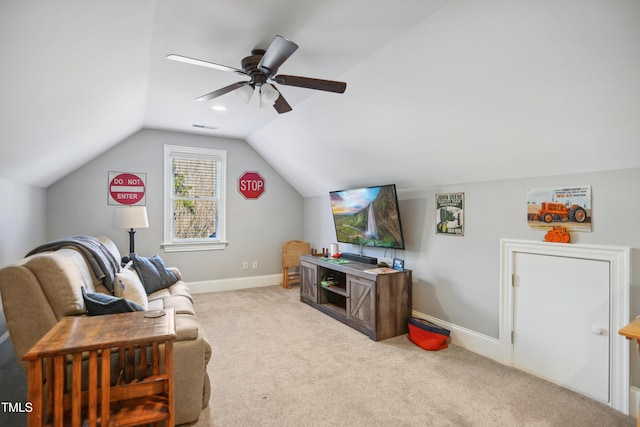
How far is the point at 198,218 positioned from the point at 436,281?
3707mm

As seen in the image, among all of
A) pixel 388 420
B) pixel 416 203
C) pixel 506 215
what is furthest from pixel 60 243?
pixel 506 215

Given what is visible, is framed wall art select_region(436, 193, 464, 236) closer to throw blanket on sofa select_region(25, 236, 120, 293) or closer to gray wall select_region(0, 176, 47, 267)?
throw blanket on sofa select_region(25, 236, 120, 293)

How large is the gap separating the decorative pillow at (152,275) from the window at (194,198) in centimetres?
137

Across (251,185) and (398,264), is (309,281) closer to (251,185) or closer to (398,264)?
(398,264)

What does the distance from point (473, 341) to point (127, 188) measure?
4775mm

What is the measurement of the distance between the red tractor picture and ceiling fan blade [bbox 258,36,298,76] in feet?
7.25

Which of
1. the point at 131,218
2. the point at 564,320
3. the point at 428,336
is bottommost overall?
the point at 428,336

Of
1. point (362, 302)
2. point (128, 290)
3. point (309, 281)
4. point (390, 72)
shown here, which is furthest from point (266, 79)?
point (309, 281)

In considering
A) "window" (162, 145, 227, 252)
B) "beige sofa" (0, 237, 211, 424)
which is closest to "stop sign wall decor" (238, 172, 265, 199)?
"window" (162, 145, 227, 252)

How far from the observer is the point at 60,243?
2.55 meters

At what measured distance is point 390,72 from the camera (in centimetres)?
257

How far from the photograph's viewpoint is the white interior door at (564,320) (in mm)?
2291

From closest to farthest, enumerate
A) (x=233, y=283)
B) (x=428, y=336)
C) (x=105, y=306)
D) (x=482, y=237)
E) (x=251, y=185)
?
1. (x=105, y=306)
2. (x=482, y=237)
3. (x=428, y=336)
4. (x=233, y=283)
5. (x=251, y=185)

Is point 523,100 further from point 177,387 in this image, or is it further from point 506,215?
point 177,387
